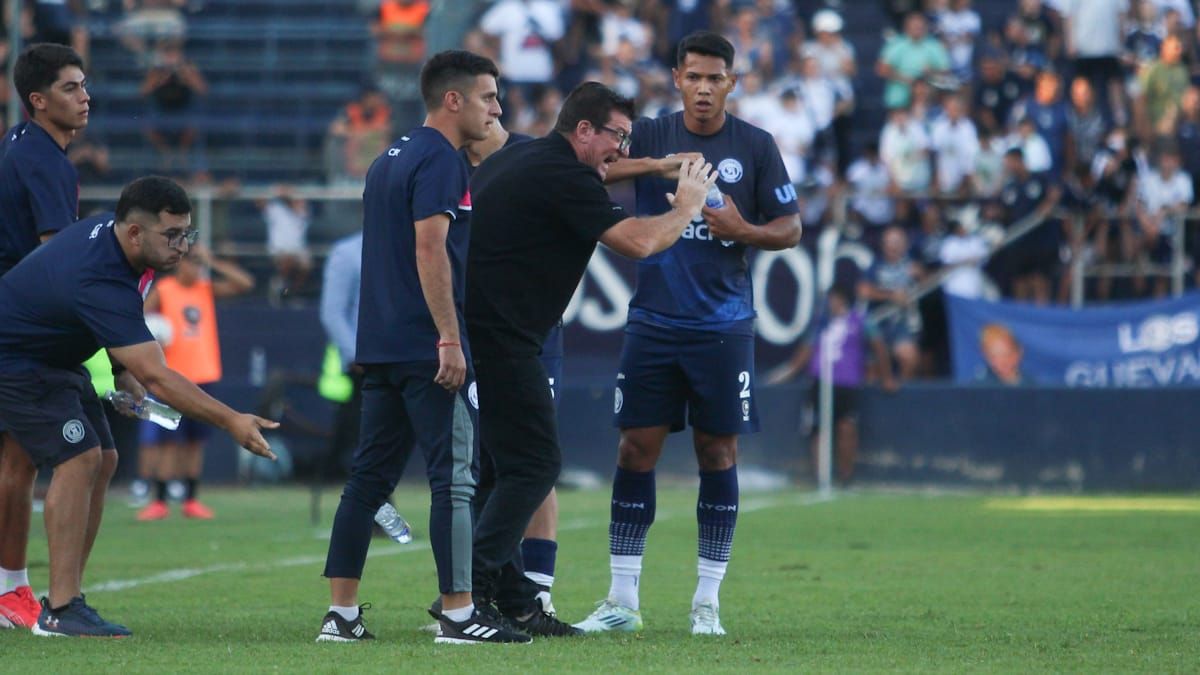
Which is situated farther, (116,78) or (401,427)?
(116,78)

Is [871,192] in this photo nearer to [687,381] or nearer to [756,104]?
[756,104]

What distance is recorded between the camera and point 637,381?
27.0 feet

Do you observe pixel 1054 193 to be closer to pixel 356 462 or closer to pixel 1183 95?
pixel 1183 95

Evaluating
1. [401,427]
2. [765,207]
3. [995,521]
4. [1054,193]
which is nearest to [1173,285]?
[1054,193]

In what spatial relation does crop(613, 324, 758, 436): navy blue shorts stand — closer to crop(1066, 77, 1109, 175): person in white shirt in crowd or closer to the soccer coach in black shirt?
the soccer coach in black shirt

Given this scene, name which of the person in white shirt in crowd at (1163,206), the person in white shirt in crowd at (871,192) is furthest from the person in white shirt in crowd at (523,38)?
the person in white shirt in crowd at (1163,206)

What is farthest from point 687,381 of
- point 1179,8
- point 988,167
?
point 1179,8

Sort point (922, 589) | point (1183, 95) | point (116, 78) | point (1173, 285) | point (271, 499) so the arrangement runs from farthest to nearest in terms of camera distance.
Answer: point (116, 78), point (1183, 95), point (1173, 285), point (271, 499), point (922, 589)

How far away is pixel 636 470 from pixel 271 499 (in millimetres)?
9414

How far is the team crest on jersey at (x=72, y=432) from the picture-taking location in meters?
7.64

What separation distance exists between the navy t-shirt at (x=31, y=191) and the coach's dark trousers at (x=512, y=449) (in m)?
1.99

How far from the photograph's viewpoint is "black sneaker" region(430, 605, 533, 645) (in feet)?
23.9

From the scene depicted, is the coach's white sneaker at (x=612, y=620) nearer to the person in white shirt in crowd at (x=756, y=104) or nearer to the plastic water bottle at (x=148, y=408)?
the plastic water bottle at (x=148, y=408)

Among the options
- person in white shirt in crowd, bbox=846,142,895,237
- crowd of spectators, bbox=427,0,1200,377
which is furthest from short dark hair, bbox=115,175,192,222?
person in white shirt in crowd, bbox=846,142,895,237
